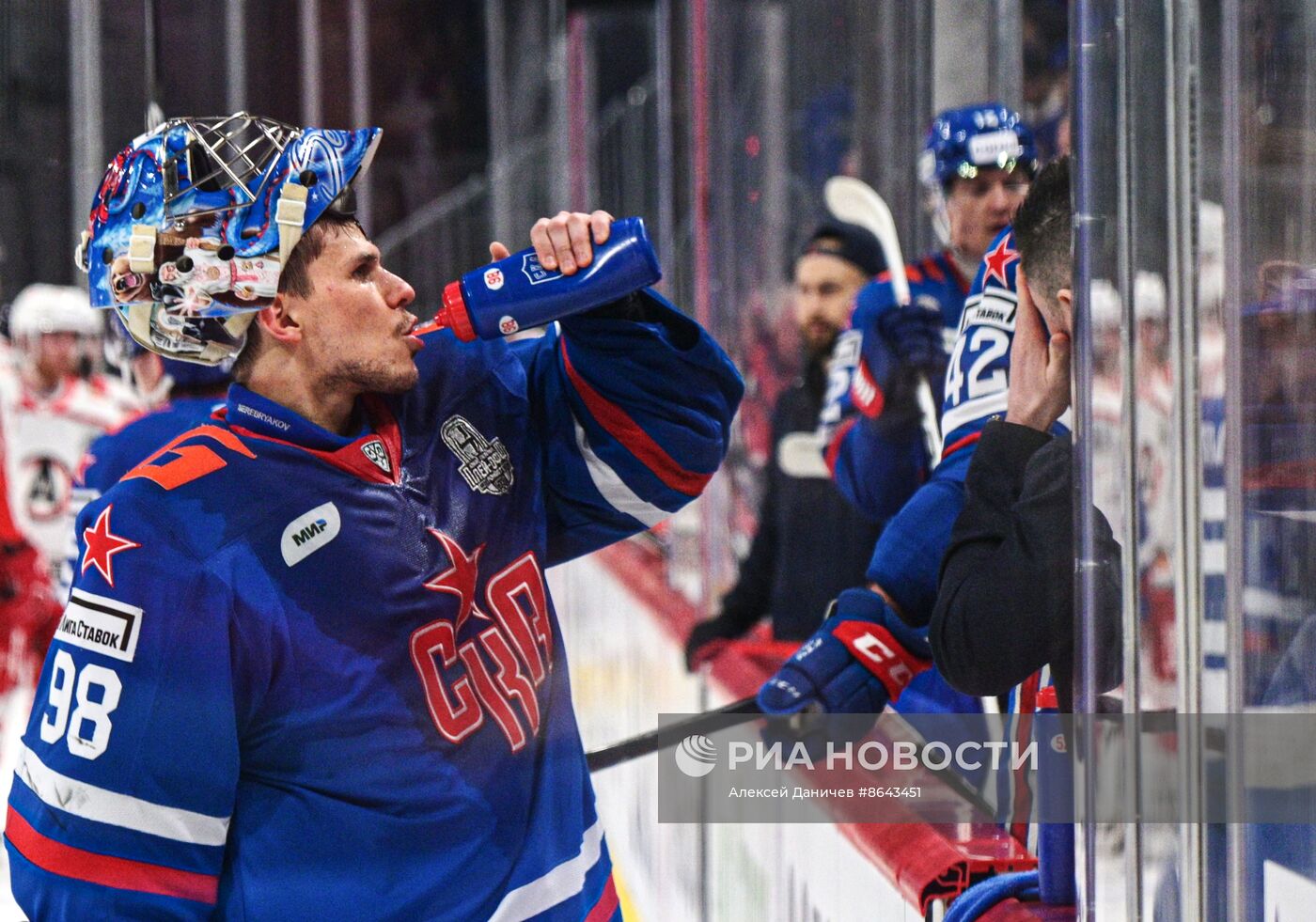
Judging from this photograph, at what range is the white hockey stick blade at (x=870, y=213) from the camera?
6.27 feet

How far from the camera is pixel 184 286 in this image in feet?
4.15

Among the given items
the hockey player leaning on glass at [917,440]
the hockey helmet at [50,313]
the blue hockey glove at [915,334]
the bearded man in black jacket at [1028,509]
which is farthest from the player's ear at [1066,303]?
the hockey helmet at [50,313]

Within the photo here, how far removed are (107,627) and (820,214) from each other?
5.11 ft

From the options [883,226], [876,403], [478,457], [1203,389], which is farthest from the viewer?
[883,226]

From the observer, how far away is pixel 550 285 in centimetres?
127

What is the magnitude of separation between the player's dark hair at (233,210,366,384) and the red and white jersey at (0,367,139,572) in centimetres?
333

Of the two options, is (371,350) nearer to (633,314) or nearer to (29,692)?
(633,314)

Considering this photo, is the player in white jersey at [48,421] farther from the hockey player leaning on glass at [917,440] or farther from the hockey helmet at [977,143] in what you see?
the hockey helmet at [977,143]

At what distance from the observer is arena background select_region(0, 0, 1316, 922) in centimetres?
100

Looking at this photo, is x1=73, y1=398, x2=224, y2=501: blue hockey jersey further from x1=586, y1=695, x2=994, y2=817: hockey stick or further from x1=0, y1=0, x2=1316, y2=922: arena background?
x1=586, y1=695, x2=994, y2=817: hockey stick

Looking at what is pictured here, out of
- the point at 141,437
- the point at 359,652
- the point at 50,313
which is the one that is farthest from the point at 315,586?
the point at 50,313

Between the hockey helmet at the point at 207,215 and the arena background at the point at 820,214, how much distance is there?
34cm

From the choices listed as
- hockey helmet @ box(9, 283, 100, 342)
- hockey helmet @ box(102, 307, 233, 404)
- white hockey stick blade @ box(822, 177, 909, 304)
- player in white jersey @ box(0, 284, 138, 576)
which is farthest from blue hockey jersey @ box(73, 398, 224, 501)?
player in white jersey @ box(0, 284, 138, 576)

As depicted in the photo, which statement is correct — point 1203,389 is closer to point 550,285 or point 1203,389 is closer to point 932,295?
point 550,285
